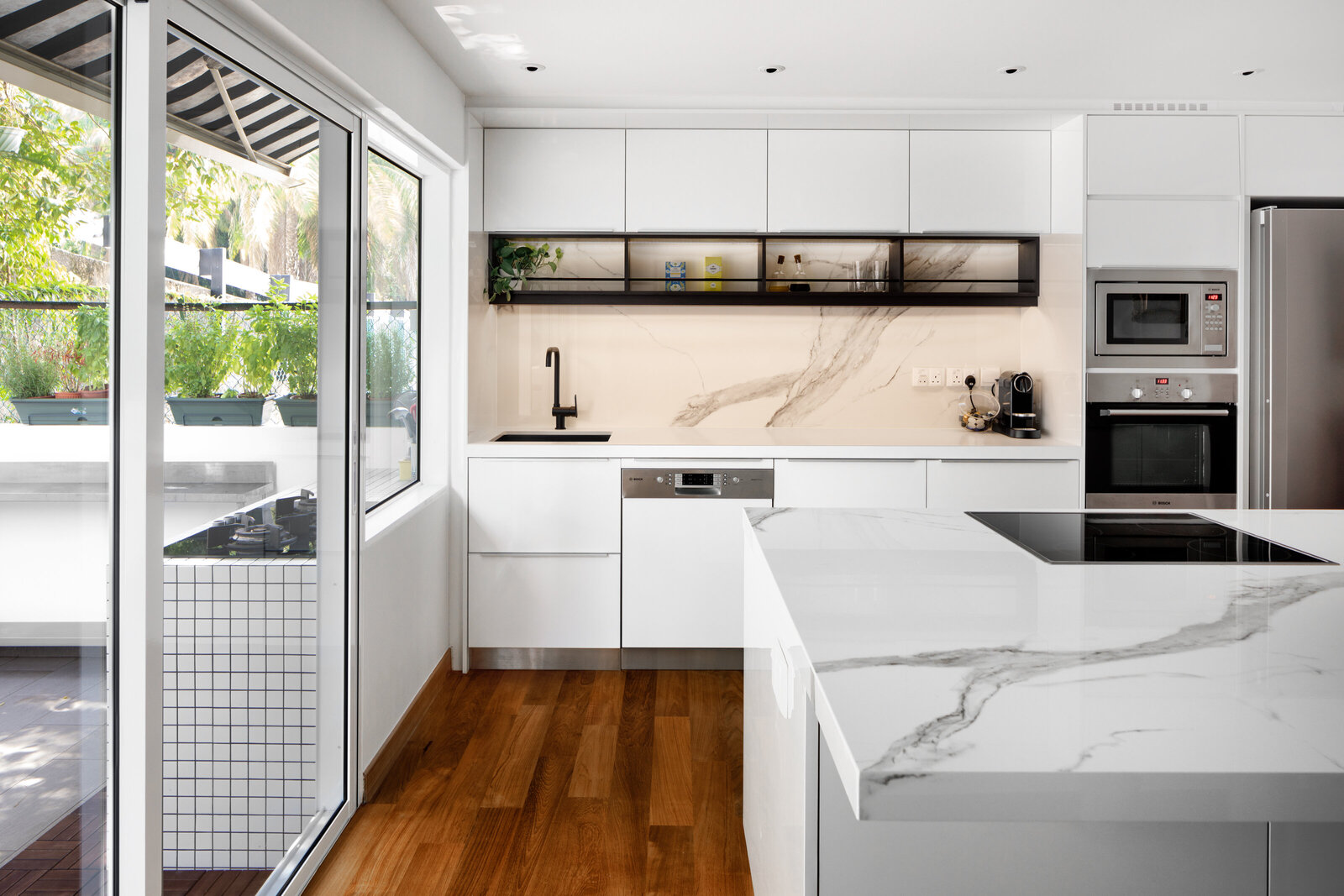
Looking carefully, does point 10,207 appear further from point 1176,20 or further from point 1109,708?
point 1176,20

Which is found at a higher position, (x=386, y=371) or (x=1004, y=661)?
(x=386, y=371)

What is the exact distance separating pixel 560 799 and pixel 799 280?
7.64 ft

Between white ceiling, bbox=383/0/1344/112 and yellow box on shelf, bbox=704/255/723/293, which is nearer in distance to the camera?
white ceiling, bbox=383/0/1344/112

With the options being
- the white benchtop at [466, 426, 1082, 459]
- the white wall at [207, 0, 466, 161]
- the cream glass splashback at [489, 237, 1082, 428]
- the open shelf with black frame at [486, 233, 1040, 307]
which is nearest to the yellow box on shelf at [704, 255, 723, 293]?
the open shelf with black frame at [486, 233, 1040, 307]

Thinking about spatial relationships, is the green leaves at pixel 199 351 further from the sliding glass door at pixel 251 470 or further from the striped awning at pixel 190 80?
the striped awning at pixel 190 80

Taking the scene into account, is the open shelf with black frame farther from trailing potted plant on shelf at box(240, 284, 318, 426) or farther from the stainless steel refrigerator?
trailing potted plant on shelf at box(240, 284, 318, 426)

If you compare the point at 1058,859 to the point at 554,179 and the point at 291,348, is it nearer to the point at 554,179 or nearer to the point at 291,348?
the point at 291,348

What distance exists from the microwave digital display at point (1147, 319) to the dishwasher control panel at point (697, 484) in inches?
56.7

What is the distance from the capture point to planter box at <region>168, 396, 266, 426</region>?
1.68 meters

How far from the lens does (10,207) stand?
1.20 m

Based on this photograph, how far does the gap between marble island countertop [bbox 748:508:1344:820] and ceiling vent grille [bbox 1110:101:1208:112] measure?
92.8 inches

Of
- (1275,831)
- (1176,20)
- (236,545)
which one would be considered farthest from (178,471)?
(1176,20)

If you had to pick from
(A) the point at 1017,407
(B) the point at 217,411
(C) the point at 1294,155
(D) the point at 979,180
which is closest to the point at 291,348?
(B) the point at 217,411

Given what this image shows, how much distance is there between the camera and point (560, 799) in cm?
246
